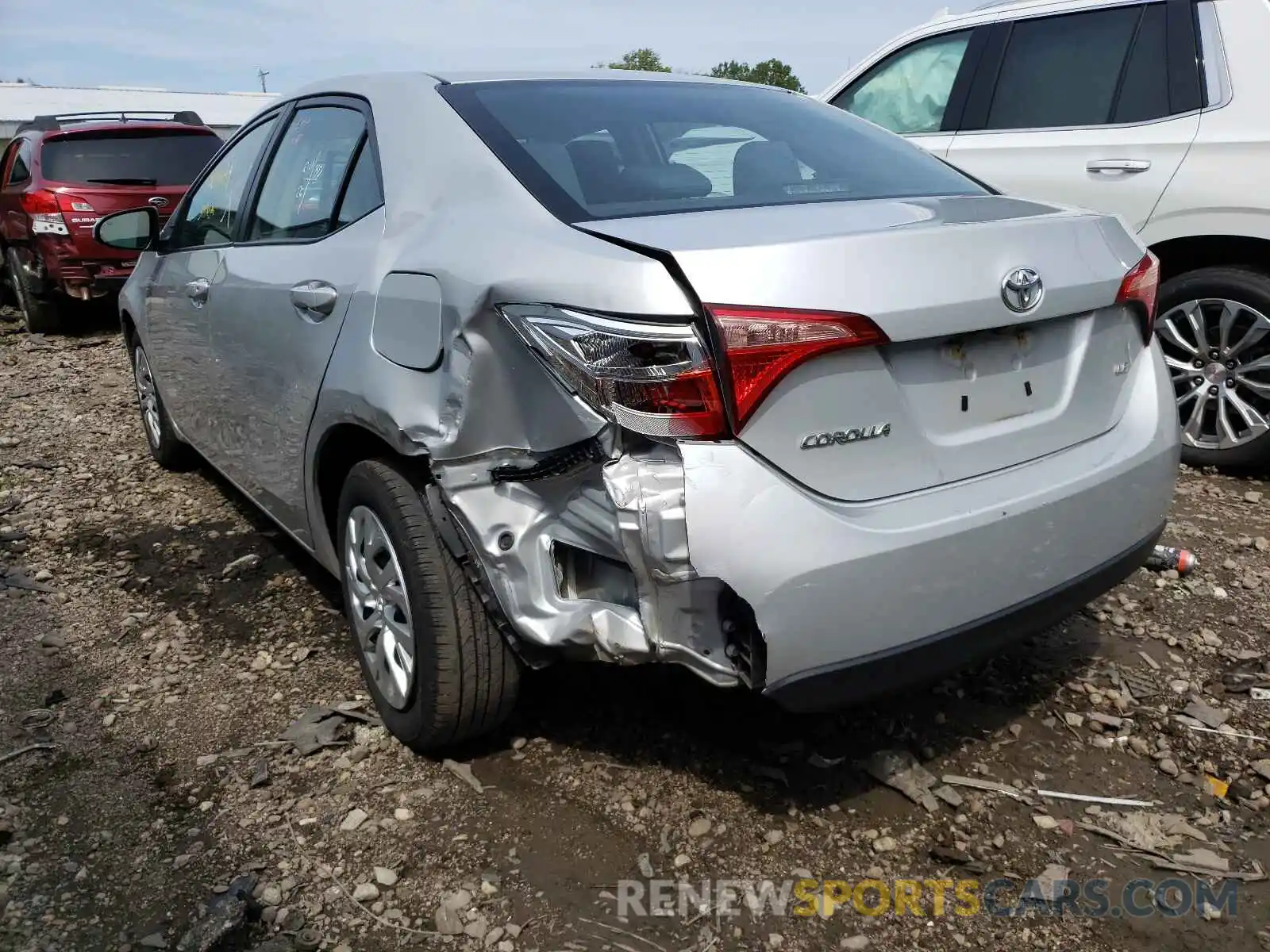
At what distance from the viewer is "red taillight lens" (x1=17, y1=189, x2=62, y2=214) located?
8312mm

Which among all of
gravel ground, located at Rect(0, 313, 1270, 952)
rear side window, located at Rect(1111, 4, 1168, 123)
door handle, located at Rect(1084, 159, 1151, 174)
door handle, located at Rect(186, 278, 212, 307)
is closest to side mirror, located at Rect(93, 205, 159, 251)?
door handle, located at Rect(186, 278, 212, 307)

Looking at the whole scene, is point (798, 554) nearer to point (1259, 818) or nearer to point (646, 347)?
point (646, 347)

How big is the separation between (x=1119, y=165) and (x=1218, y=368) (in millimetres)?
963

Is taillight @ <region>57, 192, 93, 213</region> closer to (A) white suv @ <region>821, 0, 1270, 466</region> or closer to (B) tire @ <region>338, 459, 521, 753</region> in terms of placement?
(A) white suv @ <region>821, 0, 1270, 466</region>

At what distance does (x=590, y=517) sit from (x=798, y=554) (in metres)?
0.40

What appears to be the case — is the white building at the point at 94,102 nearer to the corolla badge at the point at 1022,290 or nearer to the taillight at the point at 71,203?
the taillight at the point at 71,203

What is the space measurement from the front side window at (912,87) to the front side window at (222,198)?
305 cm

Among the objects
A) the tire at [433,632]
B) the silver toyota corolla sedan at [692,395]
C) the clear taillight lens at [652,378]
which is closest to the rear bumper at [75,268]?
the silver toyota corolla sedan at [692,395]

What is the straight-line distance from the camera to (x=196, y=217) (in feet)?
13.0

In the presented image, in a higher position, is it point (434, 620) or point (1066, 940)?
point (434, 620)

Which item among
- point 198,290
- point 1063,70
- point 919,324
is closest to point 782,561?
point 919,324

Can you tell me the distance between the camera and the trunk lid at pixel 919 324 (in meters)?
1.87

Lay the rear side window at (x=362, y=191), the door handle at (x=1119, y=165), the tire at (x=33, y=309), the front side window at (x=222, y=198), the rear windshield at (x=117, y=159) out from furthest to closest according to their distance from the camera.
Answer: the tire at (x=33, y=309) → the rear windshield at (x=117, y=159) → the door handle at (x=1119, y=165) → the front side window at (x=222, y=198) → the rear side window at (x=362, y=191)

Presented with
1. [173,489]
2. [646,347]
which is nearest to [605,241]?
[646,347]
